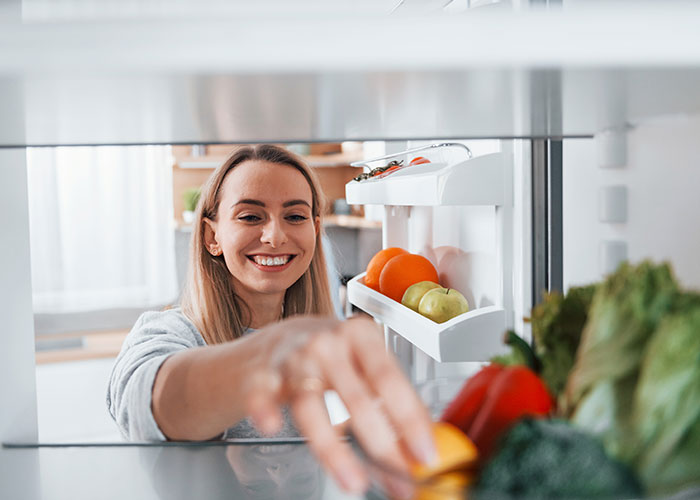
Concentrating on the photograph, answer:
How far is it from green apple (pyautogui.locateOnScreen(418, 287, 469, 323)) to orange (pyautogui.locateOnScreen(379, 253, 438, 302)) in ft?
0.49

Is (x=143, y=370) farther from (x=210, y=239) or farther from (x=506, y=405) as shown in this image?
(x=210, y=239)

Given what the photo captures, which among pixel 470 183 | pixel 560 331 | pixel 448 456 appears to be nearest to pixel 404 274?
pixel 470 183

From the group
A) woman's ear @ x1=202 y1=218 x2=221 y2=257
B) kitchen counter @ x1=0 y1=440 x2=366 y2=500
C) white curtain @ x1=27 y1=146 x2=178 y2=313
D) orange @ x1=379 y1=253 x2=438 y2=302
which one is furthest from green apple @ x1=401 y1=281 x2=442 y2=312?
white curtain @ x1=27 y1=146 x2=178 y2=313

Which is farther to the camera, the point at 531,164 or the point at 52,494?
the point at 531,164

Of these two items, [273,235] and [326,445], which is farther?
[273,235]

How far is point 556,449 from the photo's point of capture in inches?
9.4

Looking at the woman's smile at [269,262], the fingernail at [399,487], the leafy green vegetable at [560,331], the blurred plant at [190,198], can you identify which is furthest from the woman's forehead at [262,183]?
the blurred plant at [190,198]

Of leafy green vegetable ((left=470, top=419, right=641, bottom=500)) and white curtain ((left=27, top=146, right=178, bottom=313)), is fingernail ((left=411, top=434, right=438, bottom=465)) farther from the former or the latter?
white curtain ((left=27, top=146, right=178, bottom=313))

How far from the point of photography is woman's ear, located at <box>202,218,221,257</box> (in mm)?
1469

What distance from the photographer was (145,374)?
538 millimetres

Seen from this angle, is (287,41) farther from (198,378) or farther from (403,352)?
(403,352)

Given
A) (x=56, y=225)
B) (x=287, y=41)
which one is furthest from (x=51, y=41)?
(x=56, y=225)

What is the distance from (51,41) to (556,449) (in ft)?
0.80

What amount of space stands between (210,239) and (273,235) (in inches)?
7.3
